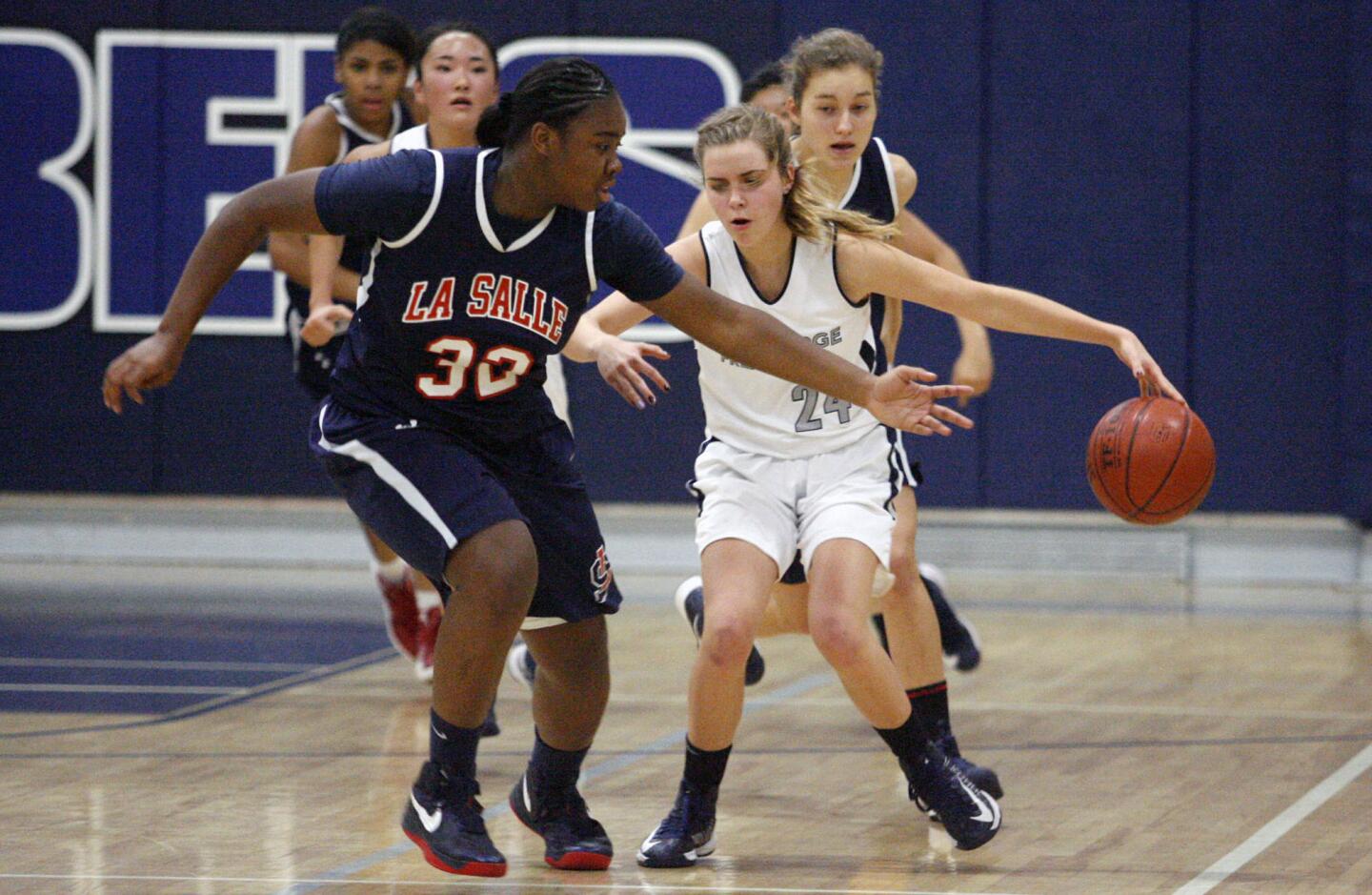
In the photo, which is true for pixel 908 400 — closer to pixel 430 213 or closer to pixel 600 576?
pixel 600 576

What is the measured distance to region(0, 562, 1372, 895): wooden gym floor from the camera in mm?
3547

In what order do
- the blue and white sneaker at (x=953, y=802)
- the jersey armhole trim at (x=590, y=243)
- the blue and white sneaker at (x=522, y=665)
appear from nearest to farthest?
1. the jersey armhole trim at (x=590, y=243)
2. the blue and white sneaker at (x=953, y=802)
3. the blue and white sneaker at (x=522, y=665)

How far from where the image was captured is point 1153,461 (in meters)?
3.84

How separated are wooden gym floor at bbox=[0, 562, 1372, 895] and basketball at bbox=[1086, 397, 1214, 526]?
0.65 metres

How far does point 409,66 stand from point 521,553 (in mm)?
2429

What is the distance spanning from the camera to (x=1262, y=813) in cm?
402

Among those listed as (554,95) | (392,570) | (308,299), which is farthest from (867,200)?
(392,570)

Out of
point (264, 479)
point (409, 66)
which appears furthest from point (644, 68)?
point (409, 66)

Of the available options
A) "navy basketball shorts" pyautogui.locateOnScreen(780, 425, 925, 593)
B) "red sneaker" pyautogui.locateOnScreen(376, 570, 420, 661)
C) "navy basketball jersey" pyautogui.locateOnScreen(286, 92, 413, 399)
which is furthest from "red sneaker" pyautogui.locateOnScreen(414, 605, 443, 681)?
"navy basketball shorts" pyautogui.locateOnScreen(780, 425, 925, 593)

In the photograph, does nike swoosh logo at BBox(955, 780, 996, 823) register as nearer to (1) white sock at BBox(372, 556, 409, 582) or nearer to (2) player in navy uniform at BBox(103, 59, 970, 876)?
(2) player in navy uniform at BBox(103, 59, 970, 876)

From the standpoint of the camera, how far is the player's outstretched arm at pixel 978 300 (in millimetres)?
3611

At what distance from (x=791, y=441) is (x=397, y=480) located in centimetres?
84

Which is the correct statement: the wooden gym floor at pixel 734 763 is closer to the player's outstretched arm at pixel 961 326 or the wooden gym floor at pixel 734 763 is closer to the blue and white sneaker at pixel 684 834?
the blue and white sneaker at pixel 684 834

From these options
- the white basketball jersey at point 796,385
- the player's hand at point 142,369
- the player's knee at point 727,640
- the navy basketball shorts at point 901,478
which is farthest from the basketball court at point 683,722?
the player's hand at point 142,369
